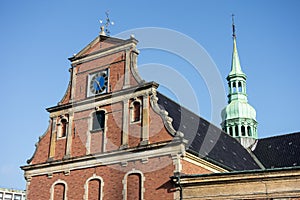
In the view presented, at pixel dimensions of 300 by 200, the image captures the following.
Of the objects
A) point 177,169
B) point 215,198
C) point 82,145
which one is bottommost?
point 215,198

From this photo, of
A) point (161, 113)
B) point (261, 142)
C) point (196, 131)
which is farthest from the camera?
point (261, 142)

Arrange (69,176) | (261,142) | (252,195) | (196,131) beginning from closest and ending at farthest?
(252,195) → (69,176) → (196,131) → (261,142)

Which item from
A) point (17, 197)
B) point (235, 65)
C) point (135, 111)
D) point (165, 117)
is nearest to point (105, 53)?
point (135, 111)

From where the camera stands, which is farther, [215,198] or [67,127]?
[67,127]

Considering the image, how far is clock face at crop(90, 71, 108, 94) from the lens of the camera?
91.5ft

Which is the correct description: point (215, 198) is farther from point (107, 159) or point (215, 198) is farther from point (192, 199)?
point (107, 159)

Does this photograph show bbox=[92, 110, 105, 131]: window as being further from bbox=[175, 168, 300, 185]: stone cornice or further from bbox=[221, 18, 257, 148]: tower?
bbox=[221, 18, 257, 148]: tower

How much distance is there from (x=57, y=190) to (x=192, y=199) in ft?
30.3

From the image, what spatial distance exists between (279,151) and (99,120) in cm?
1771

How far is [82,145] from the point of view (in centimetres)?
2708

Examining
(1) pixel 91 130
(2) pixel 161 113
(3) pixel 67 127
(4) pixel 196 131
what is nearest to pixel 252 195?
(2) pixel 161 113

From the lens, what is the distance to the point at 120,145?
999 inches

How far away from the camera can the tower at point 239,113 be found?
43.2m

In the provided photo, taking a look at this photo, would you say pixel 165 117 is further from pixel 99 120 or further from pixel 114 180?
pixel 99 120
